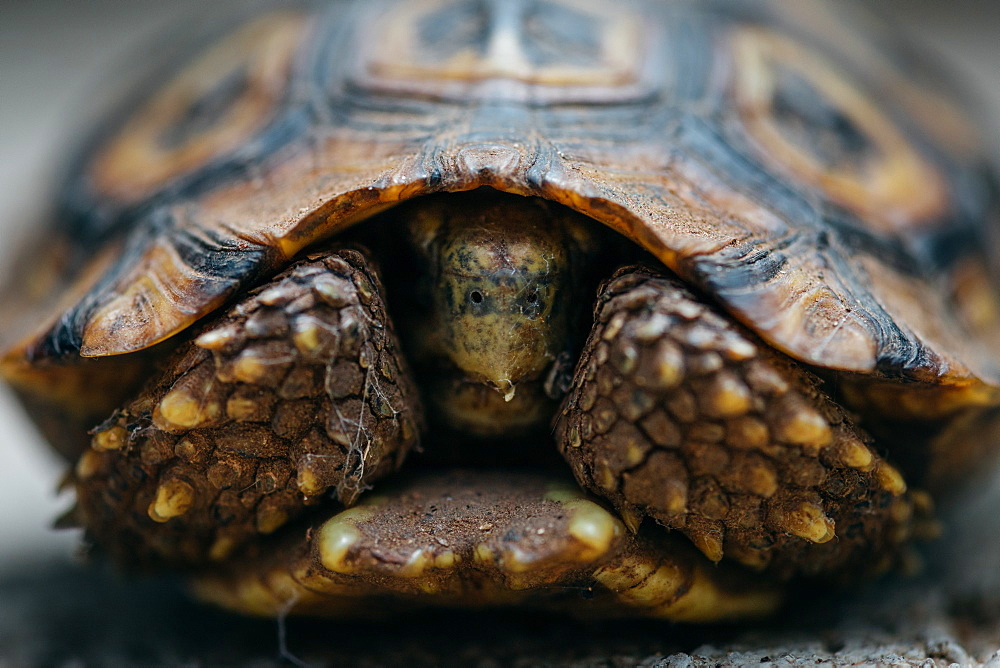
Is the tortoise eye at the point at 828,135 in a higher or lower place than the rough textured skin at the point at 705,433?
higher

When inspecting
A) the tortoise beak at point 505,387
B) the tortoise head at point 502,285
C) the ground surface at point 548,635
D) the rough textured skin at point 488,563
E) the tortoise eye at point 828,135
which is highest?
the tortoise eye at point 828,135

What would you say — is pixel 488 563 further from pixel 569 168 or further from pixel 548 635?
pixel 569 168

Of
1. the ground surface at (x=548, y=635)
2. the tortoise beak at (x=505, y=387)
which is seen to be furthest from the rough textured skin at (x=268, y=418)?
the ground surface at (x=548, y=635)

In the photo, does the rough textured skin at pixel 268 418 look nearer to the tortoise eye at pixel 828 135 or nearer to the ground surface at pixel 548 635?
the ground surface at pixel 548 635

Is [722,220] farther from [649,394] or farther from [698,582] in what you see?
[698,582]

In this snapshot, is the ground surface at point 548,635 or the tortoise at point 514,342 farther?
the ground surface at point 548,635

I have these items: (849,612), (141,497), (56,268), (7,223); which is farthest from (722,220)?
(7,223)

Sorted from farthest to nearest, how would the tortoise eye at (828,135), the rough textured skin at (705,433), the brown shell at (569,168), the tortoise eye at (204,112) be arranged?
the tortoise eye at (204,112), the tortoise eye at (828,135), the brown shell at (569,168), the rough textured skin at (705,433)
